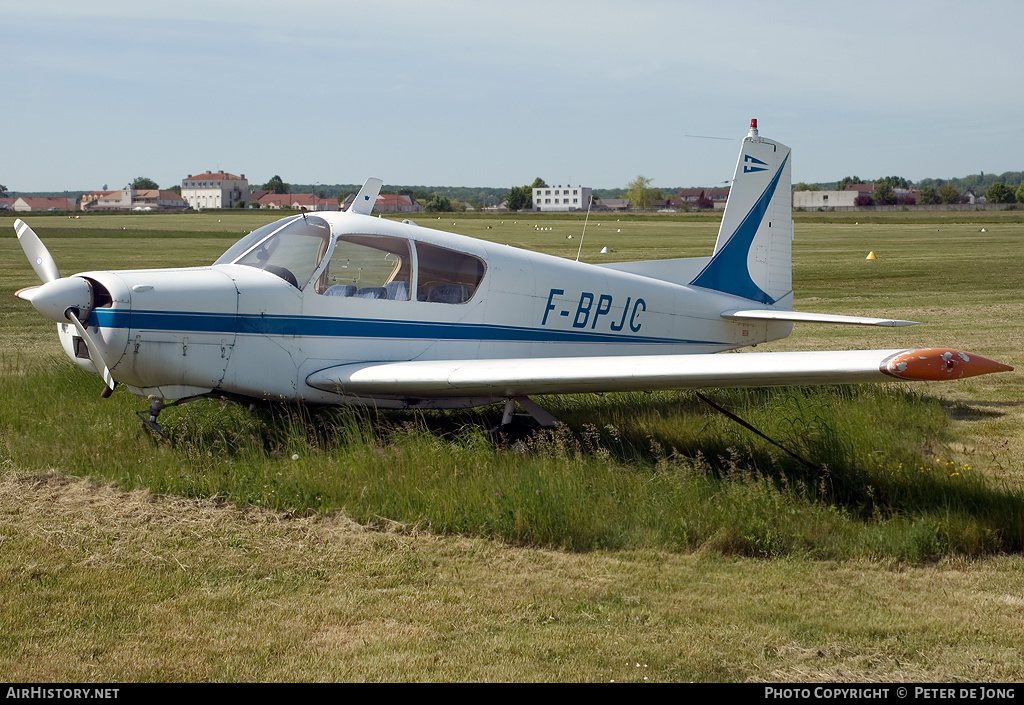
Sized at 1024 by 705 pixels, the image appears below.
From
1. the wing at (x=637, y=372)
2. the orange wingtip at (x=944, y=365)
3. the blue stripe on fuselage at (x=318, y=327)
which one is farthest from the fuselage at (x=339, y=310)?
the orange wingtip at (x=944, y=365)

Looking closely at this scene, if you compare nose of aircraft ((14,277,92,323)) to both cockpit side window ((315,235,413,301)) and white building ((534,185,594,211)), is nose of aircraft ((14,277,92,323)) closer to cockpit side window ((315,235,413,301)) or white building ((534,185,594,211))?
cockpit side window ((315,235,413,301))

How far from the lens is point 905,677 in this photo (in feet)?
12.6

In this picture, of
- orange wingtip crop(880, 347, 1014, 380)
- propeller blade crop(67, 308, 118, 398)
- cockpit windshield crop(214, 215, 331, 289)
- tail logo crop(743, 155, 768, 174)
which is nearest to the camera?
orange wingtip crop(880, 347, 1014, 380)

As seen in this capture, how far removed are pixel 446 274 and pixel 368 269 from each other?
2.27 feet

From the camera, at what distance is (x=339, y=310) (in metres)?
7.47

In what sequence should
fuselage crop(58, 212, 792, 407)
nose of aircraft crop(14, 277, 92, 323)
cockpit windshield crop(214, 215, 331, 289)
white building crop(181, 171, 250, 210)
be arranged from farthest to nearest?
white building crop(181, 171, 250, 210) → cockpit windshield crop(214, 215, 331, 289) → fuselage crop(58, 212, 792, 407) → nose of aircraft crop(14, 277, 92, 323)

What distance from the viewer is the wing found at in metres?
4.98

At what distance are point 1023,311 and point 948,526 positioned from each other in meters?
13.6

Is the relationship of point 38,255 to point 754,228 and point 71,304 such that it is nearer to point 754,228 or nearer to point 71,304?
point 71,304

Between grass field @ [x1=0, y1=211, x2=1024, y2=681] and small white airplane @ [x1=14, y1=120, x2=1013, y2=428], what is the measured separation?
20.0 inches

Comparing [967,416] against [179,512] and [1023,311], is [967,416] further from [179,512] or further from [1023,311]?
[1023,311]

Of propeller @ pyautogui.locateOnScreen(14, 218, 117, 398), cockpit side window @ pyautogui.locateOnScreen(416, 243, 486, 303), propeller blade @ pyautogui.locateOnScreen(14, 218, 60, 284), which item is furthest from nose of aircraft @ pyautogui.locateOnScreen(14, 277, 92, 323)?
cockpit side window @ pyautogui.locateOnScreen(416, 243, 486, 303)

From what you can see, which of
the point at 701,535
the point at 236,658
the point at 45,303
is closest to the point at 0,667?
the point at 236,658

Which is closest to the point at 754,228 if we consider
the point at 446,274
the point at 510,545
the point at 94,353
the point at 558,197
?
the point at 446,274
